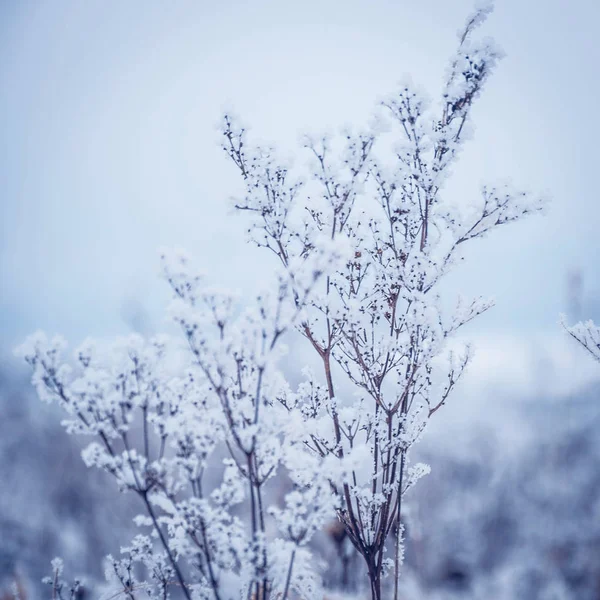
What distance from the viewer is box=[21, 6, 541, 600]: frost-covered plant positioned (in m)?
1.76

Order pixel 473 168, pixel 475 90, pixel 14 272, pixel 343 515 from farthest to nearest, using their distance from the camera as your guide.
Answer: pixel 473 168 < pixel 14 272 < pixel 343 515 < pixel 475 90

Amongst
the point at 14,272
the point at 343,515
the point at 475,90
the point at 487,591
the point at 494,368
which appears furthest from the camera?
the point at 14,272

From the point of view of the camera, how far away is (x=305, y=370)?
108 inches

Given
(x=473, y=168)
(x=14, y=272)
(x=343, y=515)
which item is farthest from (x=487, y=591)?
(x=473, y=168)

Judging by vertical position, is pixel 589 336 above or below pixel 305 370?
above

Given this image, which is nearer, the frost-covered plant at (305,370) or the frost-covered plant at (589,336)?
the frost-covered plant at (305,370)

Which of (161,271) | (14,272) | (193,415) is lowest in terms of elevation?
(193,415)

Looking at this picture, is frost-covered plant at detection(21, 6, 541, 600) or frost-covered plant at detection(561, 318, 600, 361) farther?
frost-covered plant at detection(561, 318, 600, 361)

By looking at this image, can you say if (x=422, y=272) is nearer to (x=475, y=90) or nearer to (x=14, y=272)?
(x=475, y=90)

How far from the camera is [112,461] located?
1693 millimetres

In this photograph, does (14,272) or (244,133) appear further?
(14,272)

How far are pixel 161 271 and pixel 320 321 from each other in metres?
A: 1.12

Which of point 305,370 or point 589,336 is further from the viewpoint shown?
point 305,370

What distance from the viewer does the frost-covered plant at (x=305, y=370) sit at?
176cm
